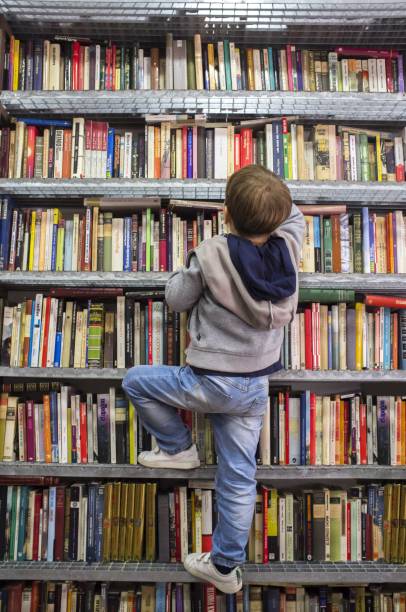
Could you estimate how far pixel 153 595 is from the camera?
1671mm

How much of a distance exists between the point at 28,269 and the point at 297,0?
1.34 m

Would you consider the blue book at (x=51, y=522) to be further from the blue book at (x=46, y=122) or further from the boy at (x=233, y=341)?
the blue book at (x=46, y=122)

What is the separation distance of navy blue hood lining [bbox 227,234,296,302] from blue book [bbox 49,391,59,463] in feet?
2.78

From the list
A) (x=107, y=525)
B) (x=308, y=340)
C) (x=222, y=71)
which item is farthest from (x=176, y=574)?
(x=222, y=71)

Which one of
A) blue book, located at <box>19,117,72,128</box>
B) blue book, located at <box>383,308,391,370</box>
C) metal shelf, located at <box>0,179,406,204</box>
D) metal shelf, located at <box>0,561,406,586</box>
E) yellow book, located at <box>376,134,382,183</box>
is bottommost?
metal shelf, located at <box>0,561,406,586</box>

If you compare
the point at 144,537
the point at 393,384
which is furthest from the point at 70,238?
the point at 393,384

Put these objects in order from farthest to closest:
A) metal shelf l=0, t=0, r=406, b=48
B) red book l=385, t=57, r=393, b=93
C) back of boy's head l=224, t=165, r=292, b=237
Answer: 1. red book l=385, t=57, r=393, b=93
2. metal shelf l=0, t=0, r=406, b=48
3. back of boy's head l=224, t=165, r=292, b=237

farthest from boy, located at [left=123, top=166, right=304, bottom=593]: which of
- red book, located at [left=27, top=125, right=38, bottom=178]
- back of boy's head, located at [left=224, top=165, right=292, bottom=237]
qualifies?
red book, located at [left=27, top=125, right=38, bottom=178]

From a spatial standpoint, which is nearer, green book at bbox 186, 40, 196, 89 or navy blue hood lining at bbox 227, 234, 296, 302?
navy blue hood lining at bbox 227, 234, 296, 302

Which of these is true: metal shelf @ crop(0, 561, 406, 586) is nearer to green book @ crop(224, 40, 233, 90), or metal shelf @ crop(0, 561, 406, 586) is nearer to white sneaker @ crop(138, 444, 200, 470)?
white sneaker @ crop(138, 444, 200, 470)

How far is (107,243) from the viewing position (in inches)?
67.3

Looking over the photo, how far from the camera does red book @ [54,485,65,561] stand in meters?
1.66

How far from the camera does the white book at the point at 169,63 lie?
5.68 feet

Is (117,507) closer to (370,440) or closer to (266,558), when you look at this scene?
(266,558)
